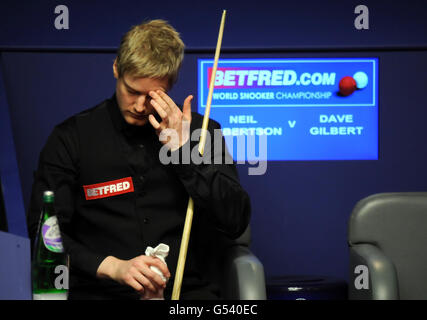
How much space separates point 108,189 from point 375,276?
863 mm

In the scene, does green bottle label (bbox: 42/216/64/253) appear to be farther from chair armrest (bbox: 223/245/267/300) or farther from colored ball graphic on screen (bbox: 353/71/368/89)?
colored ball graphic on screen (bbox: 353/71/368/89)

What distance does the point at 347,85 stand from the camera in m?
2.77

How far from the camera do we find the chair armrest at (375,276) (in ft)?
5.96

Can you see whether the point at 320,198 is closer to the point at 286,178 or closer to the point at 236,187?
the point at 286,178

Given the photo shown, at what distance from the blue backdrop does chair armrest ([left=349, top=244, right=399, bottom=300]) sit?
819mm

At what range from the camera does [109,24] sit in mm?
2852

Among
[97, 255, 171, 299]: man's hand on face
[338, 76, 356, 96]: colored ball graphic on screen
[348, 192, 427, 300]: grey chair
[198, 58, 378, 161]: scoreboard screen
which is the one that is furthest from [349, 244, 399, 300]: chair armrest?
[338, 76, 356, 96]: colored ball graphic on screen

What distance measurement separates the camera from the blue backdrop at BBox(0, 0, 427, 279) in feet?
9.23

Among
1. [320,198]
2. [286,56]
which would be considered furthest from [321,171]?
[286,56]

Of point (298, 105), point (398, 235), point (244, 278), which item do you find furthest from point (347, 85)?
point (244, 278)

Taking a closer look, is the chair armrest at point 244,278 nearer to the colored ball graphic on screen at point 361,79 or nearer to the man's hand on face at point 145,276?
the man's hand on face at point 145,276
